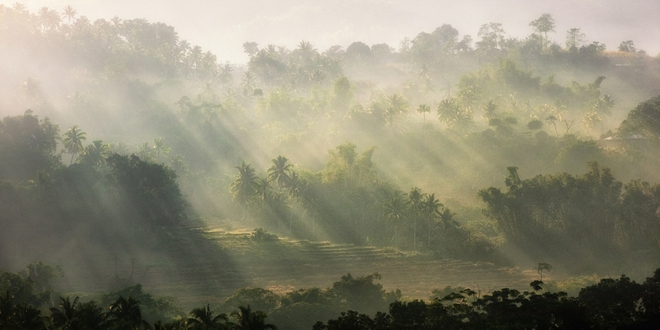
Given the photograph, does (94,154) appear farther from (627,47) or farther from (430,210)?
(627,47)

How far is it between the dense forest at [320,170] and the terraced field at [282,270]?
3.00ft

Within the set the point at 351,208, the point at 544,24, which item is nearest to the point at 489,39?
the point at 544,24

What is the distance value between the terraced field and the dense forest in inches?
36.0

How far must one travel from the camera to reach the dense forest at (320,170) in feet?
259

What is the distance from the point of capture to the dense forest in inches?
3108

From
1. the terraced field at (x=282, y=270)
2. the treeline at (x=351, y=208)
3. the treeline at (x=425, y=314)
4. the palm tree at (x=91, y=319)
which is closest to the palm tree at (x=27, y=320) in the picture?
the treeline at (x=425, y=314)

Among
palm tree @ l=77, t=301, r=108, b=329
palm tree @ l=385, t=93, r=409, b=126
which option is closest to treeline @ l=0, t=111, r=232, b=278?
palm tree @ l=77, t=301, r=108, b=329

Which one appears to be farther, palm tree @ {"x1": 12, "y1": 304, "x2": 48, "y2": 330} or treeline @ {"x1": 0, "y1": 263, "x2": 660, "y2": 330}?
treeline @ {"x1": 0, "y1": 263, "x2": 660, "y2": 330}

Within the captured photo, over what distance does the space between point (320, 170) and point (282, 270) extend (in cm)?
3336

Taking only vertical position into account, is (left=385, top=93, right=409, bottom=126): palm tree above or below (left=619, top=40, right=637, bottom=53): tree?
below

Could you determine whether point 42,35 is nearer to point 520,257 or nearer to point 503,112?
point 503,112

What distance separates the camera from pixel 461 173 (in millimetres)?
103000

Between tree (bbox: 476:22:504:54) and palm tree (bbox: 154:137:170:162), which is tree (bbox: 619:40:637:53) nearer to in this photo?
tree (bbox: 476:22:504:54)

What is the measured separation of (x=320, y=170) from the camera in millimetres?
106875
